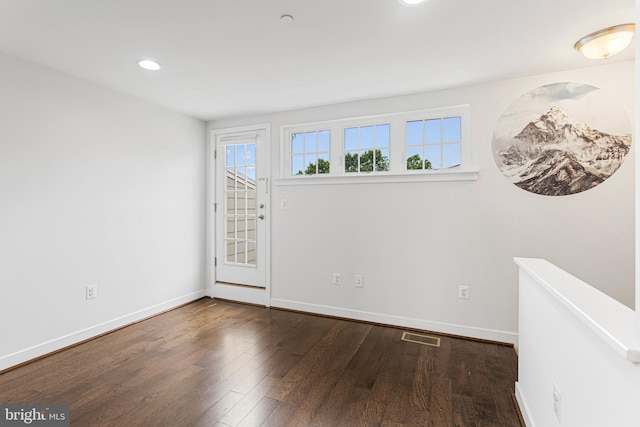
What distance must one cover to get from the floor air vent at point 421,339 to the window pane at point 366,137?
193cm

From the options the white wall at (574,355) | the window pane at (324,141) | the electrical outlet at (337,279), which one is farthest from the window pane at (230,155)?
the white wall at (574,355)

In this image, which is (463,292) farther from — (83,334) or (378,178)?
(83,334)

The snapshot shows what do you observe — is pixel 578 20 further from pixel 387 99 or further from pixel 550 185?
pixel 387 99

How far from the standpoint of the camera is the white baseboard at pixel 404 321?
9.18ft

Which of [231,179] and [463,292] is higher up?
[231,179]

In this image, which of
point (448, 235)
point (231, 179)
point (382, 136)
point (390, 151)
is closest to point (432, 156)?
point (390, 151)

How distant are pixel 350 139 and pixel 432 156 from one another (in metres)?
0.89

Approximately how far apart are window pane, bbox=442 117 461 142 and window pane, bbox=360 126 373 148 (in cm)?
73

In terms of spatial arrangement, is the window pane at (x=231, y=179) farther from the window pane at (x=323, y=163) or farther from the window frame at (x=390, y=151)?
the window pane at (x=323, y=163)

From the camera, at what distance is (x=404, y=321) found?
3.13 metres

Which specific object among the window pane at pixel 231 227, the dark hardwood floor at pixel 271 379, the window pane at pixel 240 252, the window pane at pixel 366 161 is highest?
the window pane at pixel 366 161

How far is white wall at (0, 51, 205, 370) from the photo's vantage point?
2371mm

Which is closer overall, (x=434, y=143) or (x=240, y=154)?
(x=434, y=143)

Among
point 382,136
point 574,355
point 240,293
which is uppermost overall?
point 382,136
